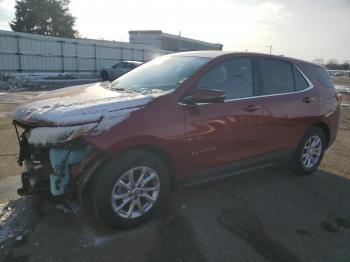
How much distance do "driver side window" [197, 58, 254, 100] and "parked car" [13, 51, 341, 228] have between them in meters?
0.01

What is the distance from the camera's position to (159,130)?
334 centimetres

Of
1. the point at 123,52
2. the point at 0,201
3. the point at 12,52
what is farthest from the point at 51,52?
the point at 0,201

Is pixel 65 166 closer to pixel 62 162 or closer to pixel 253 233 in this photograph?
pixel 62 162

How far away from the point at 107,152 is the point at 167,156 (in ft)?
2.30

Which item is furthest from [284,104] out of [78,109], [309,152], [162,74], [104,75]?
[104,75]

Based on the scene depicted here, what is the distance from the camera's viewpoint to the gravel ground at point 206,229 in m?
3.08

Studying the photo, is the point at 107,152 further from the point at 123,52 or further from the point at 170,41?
the point at 170,41

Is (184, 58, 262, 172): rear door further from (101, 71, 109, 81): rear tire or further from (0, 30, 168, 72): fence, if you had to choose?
(0, 30, 168, 72): fence

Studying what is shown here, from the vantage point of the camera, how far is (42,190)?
10.7 ft

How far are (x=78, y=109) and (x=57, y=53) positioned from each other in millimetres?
23931

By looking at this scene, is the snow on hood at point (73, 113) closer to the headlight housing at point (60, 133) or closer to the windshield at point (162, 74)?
the headlight housing at point (60, 133)

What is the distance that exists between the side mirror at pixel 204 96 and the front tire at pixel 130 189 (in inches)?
28.1

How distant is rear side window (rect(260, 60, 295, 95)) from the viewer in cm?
449

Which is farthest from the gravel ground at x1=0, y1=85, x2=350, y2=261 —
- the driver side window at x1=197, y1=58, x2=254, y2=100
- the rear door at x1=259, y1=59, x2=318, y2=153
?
the driver side window at x1=197, y1=58, x2=254, y2=100
